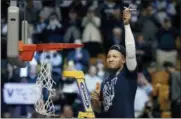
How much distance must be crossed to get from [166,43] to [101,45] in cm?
143

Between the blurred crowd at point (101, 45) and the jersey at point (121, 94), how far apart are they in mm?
5192

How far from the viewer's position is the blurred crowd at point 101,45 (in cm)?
1274

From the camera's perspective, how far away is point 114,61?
6855 millimetres

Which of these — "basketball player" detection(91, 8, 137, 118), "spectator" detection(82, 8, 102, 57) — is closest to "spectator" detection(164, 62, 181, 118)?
"spectator" detection(82, 8, 102, 57)

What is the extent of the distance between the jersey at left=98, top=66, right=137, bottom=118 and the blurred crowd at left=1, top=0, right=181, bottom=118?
17.0ft

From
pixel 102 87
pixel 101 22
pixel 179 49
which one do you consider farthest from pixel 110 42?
pixel 102 87

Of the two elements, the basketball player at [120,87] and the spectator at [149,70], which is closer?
the basketball player at [120,87]

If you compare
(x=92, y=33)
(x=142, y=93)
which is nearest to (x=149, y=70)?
(x=142, y=93)

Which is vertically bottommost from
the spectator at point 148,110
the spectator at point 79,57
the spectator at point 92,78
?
the spectator at point 148,110

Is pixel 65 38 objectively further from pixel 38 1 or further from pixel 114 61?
pixel 114 61

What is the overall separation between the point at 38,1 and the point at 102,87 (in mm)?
8523

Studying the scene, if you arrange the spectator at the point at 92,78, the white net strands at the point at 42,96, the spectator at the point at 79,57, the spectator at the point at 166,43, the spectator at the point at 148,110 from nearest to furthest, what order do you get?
the white net strands at the point at 42,96, the spectator at the point at 148,110, the spectator at the point at 92,78, the spectator at the point at 79,57, the spectator at the point at 166,43

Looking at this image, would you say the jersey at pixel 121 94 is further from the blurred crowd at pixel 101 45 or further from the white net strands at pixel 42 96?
the blurred crowd at pixel 101 45

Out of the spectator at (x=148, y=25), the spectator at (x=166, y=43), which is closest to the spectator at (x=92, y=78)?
the spectator at (x=166, y=43)
